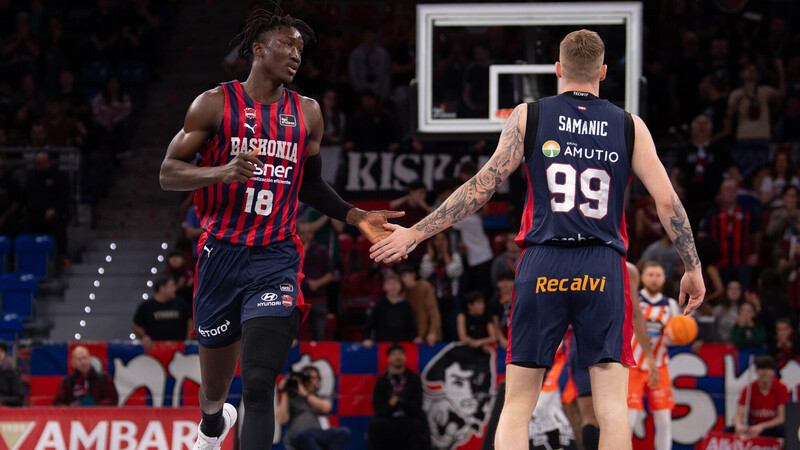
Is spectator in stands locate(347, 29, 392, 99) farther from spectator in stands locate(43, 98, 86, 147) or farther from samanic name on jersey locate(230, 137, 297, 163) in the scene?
samanic name on jersey locate(230, 137, 297, 163)

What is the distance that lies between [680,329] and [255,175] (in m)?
5.81

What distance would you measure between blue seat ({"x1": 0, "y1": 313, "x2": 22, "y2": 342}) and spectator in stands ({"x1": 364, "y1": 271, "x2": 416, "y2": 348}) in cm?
469

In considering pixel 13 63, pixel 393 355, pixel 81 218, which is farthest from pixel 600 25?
pixel 13 63

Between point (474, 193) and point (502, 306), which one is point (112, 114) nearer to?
point (502, 306)

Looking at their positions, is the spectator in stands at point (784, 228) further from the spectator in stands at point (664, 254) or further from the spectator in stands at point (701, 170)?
the spectator in stands at point (664, 254)

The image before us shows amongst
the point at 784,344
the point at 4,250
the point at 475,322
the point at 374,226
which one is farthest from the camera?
the point at 4,250

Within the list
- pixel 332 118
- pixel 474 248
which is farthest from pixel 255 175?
pixel 332 118

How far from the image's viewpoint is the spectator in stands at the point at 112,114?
671 inches

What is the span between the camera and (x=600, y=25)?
11789 millimetres

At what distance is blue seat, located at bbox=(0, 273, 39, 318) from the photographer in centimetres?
1412

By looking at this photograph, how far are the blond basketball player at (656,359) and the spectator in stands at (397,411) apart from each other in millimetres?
2456

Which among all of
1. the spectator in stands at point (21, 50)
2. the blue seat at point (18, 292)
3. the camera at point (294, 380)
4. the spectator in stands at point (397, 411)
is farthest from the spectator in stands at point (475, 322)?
the spectator in stands at point (21, 50)

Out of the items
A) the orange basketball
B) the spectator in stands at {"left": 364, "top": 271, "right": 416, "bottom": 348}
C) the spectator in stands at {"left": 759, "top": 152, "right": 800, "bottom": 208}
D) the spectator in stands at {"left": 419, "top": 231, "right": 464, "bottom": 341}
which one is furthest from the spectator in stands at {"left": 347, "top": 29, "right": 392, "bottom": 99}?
the orange basketball

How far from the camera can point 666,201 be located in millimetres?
5273
